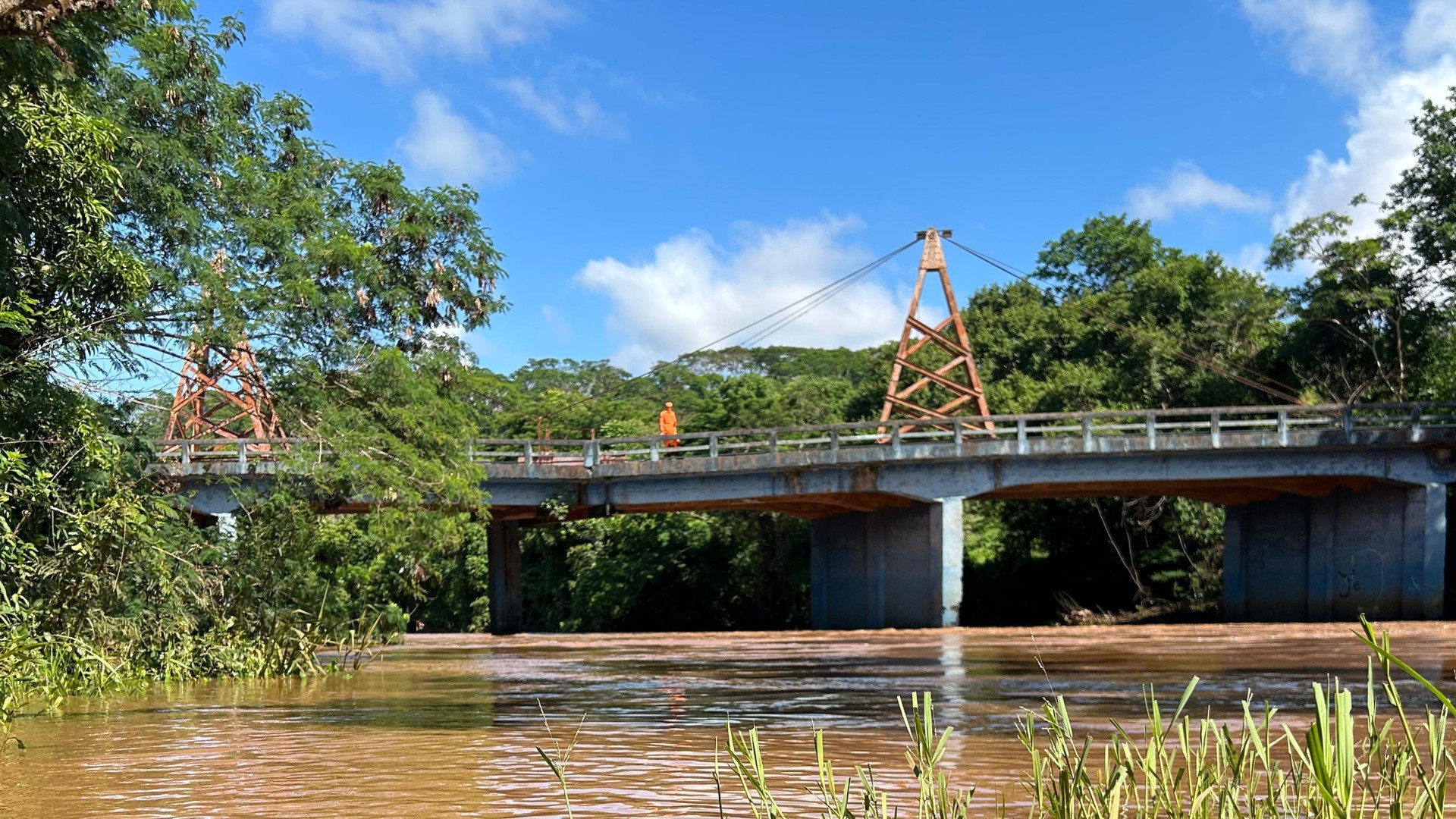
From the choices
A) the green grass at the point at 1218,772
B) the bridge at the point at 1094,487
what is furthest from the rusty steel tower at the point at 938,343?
the green grass at the point at 1218,772

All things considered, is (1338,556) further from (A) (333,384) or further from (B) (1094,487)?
(A) (333,384)

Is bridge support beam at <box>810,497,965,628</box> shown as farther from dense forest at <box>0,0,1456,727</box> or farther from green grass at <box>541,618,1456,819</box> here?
green grass at <box>541,618,1456,819</box>

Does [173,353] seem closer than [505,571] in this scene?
Yes

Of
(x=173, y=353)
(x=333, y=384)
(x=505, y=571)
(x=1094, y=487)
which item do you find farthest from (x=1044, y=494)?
(x=173, y=353)

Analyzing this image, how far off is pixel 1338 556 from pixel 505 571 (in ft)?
68.8

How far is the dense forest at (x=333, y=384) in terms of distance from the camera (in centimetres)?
1416

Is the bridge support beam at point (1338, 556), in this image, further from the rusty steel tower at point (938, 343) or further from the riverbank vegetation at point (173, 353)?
the riverbank vegetation at point (173, 353)

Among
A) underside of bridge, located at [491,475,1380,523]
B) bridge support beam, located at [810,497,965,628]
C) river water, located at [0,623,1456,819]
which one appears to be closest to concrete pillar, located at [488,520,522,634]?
underside of bridge, located at [491,475,1380,523]

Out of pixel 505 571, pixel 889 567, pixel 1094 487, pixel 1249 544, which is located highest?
pixel 1094 487

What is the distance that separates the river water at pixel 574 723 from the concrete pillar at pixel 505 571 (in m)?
15.4

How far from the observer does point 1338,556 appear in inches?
1298

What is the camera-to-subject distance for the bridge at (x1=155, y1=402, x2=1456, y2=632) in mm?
31391

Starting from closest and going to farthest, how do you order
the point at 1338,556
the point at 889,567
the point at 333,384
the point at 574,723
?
the point at 574,723
the point at 333,384
the point at 1338,556
the point at 889,567

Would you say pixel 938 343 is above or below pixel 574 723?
above
